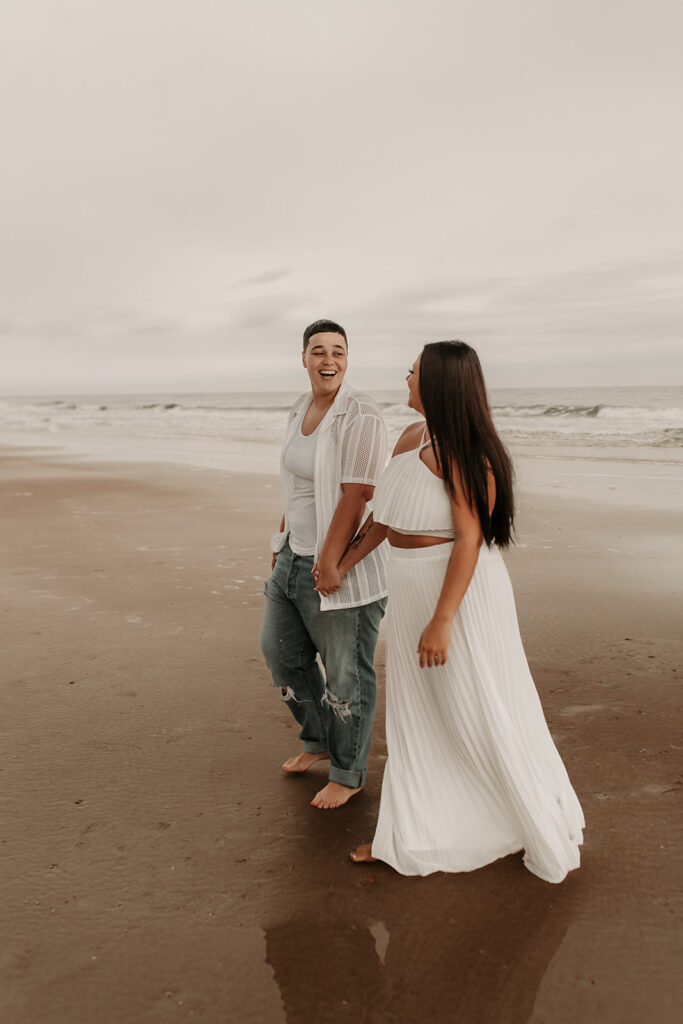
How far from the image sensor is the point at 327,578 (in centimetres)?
304

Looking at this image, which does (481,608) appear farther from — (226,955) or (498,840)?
(226,955)

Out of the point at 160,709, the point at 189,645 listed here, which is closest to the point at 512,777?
the point at 160,709

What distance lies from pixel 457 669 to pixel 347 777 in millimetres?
866

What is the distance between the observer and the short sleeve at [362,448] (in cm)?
304

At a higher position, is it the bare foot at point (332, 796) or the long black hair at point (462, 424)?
the long black hair at point (462, 424)

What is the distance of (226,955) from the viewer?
232 cm

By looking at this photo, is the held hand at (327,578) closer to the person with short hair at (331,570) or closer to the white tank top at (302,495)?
the person with short hair at (331,570)

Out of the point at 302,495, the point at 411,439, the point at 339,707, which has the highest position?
the point at 411,439

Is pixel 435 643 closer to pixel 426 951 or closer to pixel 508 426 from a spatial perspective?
pixel 426 951

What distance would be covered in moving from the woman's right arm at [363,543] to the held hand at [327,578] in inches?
1.2

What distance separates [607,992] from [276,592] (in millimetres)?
1818

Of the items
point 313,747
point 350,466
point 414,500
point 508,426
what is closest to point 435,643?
point 414,500

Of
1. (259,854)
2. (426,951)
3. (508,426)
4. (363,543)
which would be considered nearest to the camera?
(426,951)

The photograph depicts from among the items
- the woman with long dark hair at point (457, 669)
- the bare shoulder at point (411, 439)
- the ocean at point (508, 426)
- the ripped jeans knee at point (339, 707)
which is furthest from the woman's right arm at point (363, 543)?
the ocean at point (508, 426)
